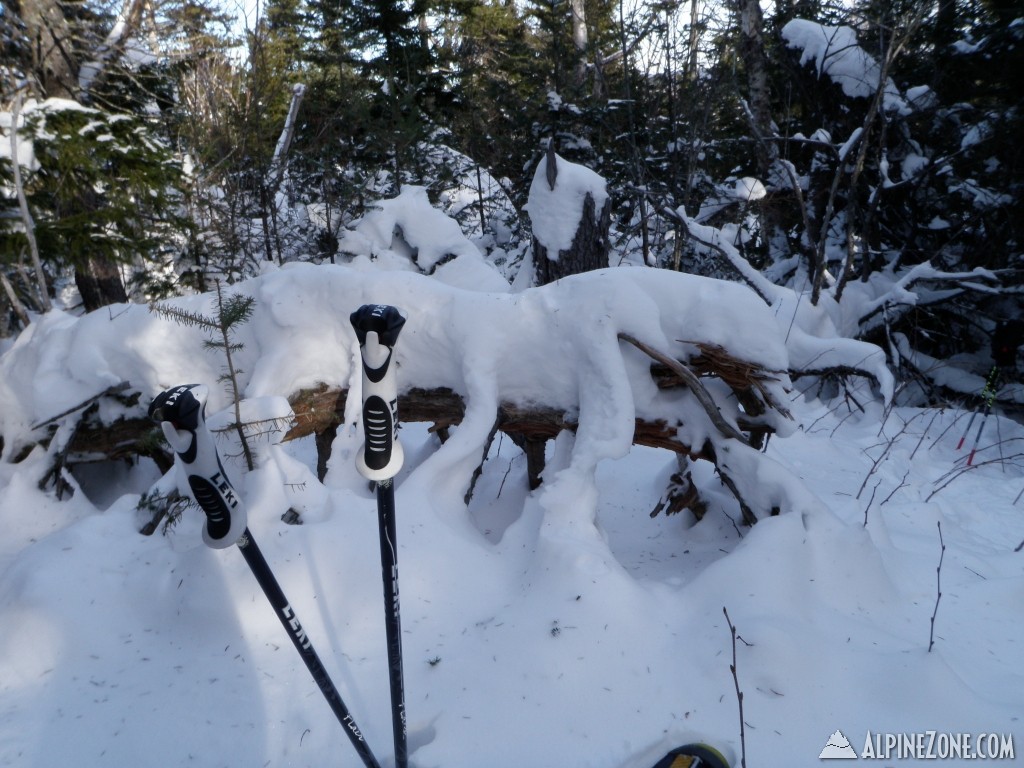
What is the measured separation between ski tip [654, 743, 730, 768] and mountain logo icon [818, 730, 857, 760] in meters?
0.34

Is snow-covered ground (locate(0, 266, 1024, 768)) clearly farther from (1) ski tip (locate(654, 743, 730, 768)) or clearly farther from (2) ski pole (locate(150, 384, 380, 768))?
(2) ski pole (locate(150, 384, 380, 768))

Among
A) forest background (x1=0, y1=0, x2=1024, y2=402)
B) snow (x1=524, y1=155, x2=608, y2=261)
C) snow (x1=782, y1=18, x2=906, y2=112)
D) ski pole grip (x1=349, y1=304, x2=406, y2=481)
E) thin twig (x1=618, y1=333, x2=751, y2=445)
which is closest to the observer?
ski pole grip (x1=349, y1=304, x2=406, y2=481)

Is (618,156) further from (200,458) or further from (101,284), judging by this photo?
(200,458)

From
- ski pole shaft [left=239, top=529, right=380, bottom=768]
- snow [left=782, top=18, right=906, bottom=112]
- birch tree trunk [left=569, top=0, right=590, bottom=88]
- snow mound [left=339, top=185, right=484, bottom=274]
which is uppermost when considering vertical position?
birch tree trunk [left=569, top=0, right=590, bottom=88]

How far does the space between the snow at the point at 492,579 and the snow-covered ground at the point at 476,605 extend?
0.04 ft

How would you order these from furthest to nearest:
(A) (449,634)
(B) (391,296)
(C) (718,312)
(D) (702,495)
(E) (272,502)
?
(D) (702,495) → (B) (391,296) → (C) (718,312) → (E) (272,502) → (A) (449,634)

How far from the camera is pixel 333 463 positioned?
10.2ft

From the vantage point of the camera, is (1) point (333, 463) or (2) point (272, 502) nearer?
(2) point (272, 502)

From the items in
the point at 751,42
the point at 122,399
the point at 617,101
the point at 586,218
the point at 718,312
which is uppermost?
the point at 751,42

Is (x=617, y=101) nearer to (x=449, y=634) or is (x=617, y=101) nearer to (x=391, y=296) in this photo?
(x=391, y=296)

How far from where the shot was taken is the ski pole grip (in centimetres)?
144

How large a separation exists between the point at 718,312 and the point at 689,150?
19.8ft

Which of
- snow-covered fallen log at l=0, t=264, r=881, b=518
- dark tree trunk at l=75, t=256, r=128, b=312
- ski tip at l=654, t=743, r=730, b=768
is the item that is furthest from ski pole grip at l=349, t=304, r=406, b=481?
dark tree trunk at l=75, t=256, r=128, b=312

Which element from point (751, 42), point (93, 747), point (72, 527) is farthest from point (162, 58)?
point (93, 747)
